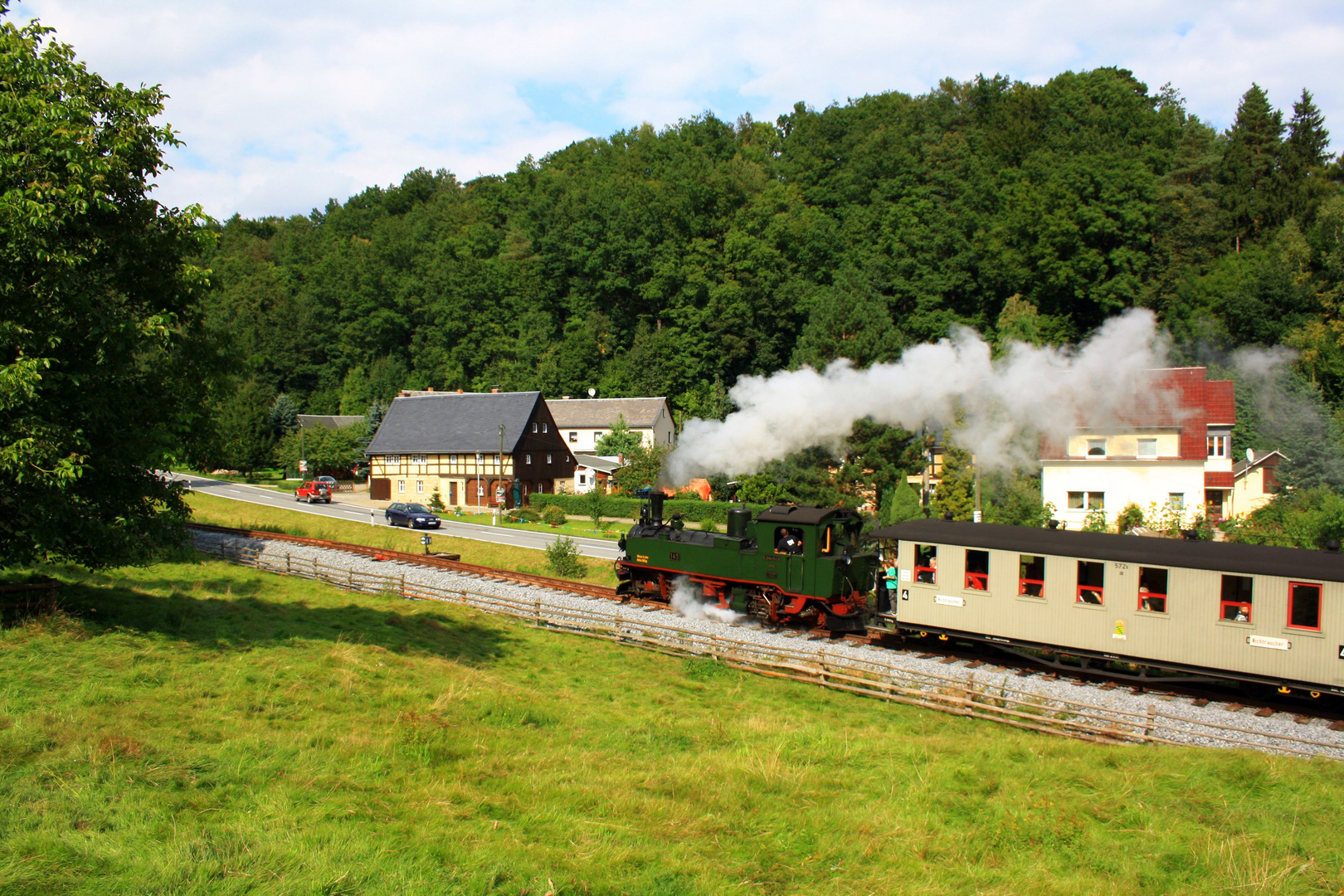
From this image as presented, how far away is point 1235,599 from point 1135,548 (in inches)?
72.7

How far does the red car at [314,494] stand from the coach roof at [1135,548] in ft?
145

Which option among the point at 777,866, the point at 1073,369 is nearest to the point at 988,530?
the point at 777,866

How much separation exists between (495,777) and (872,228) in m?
65.7

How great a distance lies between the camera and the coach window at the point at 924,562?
18.6 m

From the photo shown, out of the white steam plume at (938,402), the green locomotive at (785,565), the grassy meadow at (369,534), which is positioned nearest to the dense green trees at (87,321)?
the green locomotive at (785,565)

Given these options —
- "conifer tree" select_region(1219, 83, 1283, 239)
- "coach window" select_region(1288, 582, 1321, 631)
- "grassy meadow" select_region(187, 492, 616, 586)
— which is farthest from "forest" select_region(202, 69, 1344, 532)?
"coach window" select_region(1288, 582, 1321, 631)

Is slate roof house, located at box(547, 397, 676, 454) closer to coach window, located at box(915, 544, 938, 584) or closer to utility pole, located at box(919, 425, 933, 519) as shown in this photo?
utility pole, located at box(919, 425, 933, 519)

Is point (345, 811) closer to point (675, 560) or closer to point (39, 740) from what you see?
point (39, 740)

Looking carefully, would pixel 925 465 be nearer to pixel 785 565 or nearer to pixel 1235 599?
pixel 785 565

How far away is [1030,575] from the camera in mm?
17203

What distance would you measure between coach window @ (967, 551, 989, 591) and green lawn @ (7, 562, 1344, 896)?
3797 mm

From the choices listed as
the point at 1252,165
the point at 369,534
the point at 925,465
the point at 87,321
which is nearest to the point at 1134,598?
the point at 87,321

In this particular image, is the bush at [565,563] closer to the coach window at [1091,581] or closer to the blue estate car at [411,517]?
the blue estate car at [411,517]

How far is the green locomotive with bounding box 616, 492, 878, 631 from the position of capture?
797 inches
